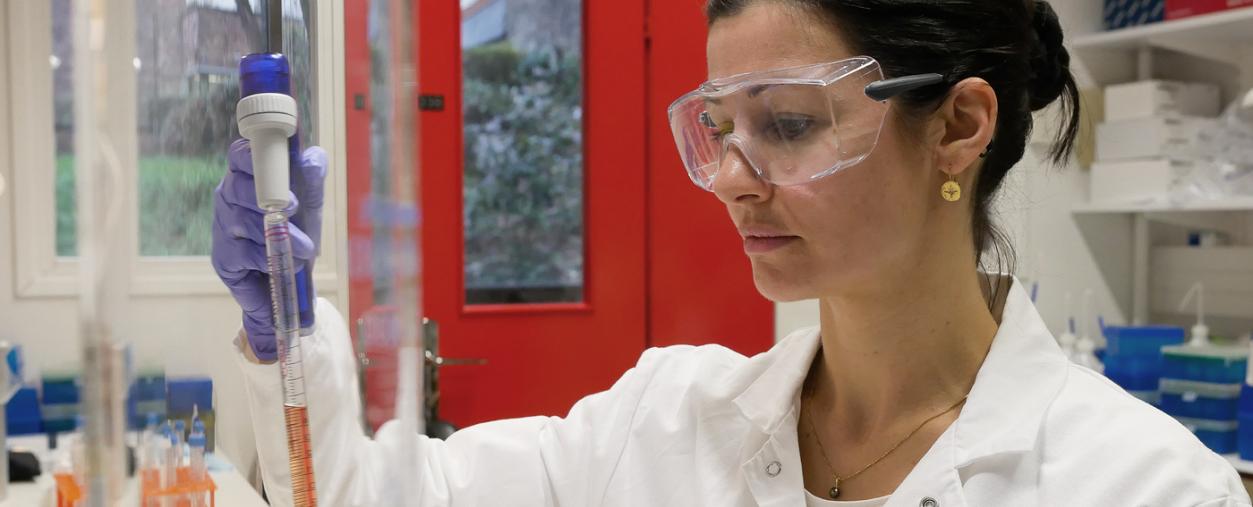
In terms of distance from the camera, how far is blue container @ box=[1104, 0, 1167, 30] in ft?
9.62

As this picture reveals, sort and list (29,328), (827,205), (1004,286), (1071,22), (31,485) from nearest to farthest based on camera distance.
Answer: (29,328)
(31,485)
(827,205)
(1004,286)
(1071,22)

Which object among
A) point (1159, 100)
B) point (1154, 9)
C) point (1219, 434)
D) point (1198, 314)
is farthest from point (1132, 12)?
point (1219, 434)

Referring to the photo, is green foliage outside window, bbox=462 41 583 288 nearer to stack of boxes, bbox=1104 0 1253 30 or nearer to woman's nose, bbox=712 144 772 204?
woman's nose, bbox=712 144 772 204

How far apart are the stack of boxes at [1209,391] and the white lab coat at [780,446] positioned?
1700mm

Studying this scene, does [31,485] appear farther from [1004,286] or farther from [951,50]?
[1004,286]

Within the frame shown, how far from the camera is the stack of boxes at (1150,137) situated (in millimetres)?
2768

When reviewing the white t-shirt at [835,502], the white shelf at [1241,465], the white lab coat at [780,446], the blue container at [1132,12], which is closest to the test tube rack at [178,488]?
the white lab coat at [780,446]

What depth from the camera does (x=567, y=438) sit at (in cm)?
124

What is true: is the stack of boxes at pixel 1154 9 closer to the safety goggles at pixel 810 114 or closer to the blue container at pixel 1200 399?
the blue container at pixel 1200 399

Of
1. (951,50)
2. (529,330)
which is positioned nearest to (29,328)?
(951,50)

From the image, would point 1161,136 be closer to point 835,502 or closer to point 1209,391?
point 1209,391

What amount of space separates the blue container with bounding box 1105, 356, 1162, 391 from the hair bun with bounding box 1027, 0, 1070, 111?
177 cm

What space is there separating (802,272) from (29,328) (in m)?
0.68

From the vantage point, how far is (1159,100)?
2.80 m
